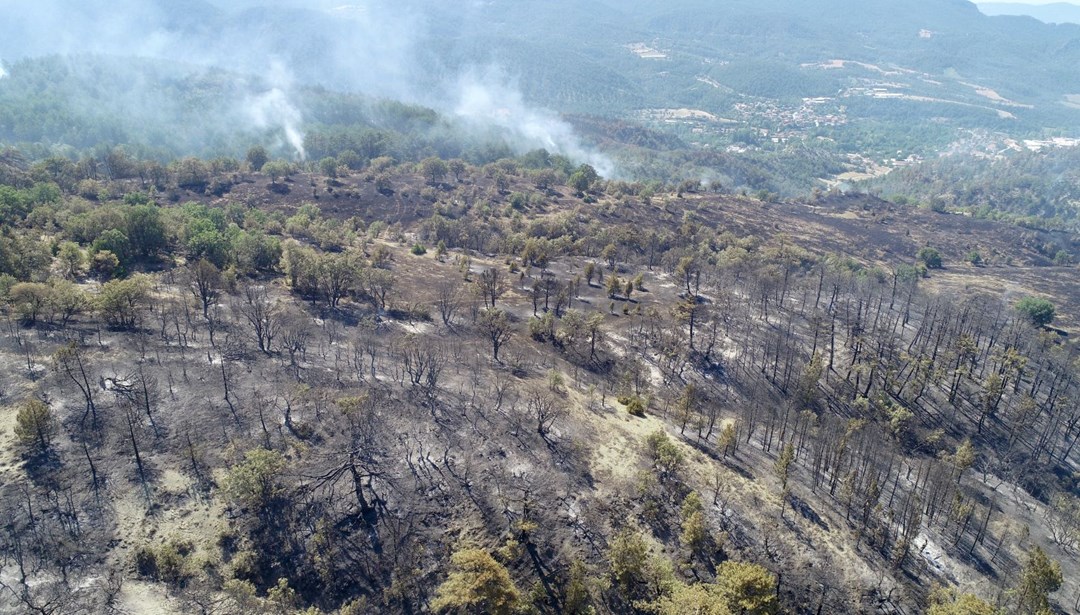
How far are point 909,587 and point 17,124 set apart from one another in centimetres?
22830

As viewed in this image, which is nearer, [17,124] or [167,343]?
[167,343]

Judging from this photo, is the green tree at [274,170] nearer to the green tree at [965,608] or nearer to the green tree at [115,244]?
the green tree at [115,244]

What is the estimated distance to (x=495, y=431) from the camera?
4172cm

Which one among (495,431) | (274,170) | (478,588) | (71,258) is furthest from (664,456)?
(274,170)

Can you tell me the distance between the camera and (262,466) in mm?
33250

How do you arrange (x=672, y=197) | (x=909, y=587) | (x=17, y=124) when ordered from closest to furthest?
(x=909, y=587), (x=672, y=197), (x=17, y=124)

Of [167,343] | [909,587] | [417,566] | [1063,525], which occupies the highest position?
[167,343]

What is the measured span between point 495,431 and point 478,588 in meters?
14.3

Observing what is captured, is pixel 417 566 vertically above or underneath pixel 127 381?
underneath

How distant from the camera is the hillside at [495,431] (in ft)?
103

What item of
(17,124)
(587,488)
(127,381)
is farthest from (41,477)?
(17,124)

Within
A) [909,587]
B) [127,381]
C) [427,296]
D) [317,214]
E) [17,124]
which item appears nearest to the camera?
[909,587]

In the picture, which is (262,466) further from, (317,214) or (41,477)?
(317,214)

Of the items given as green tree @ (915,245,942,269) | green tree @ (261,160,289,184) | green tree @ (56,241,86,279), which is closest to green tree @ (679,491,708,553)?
green tree @ (56,241,86,279)
